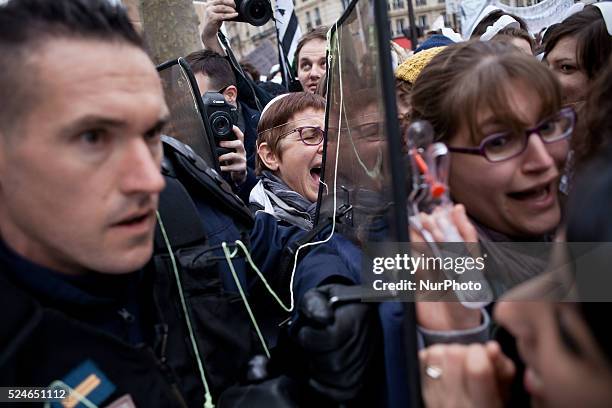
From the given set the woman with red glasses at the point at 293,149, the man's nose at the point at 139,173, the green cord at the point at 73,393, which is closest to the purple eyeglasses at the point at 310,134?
the woman with red glasses at the point at 293,149

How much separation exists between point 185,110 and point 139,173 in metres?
1.50

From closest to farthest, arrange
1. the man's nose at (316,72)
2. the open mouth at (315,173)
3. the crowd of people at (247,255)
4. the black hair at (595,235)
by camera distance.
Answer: the black hair at (595,235), the crowd of people at (247,255), the open mouth at (315,173), the man's nose at (316,72)

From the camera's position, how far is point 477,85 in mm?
1384

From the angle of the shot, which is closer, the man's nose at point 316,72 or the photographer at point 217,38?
the photographer at point 217,38

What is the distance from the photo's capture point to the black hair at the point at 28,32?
42.2 inches

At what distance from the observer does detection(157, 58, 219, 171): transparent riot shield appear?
2.43 m

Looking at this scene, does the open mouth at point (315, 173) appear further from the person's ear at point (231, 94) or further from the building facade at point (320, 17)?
the person's ear at point (231, 94)

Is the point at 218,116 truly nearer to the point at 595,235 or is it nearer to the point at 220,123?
the point at 220,123

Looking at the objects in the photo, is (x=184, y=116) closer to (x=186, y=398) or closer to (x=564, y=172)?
(x=186, y=398)

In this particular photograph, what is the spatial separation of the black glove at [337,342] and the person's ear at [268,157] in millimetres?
1456

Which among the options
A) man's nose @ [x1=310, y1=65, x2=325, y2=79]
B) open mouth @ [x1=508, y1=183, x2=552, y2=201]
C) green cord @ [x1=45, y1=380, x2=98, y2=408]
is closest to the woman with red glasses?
open mouth @ [x1=508, y1=183, x2=552, y2=201]

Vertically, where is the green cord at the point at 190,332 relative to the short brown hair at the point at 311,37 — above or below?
below

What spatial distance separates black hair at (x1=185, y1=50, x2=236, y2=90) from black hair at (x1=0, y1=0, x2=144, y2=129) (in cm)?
250

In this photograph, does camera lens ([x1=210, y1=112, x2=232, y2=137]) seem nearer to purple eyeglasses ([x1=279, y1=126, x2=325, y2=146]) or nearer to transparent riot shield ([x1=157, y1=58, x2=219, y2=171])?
transparent riot shield ([x1=157, y1=58, x2=219, y2=171])
